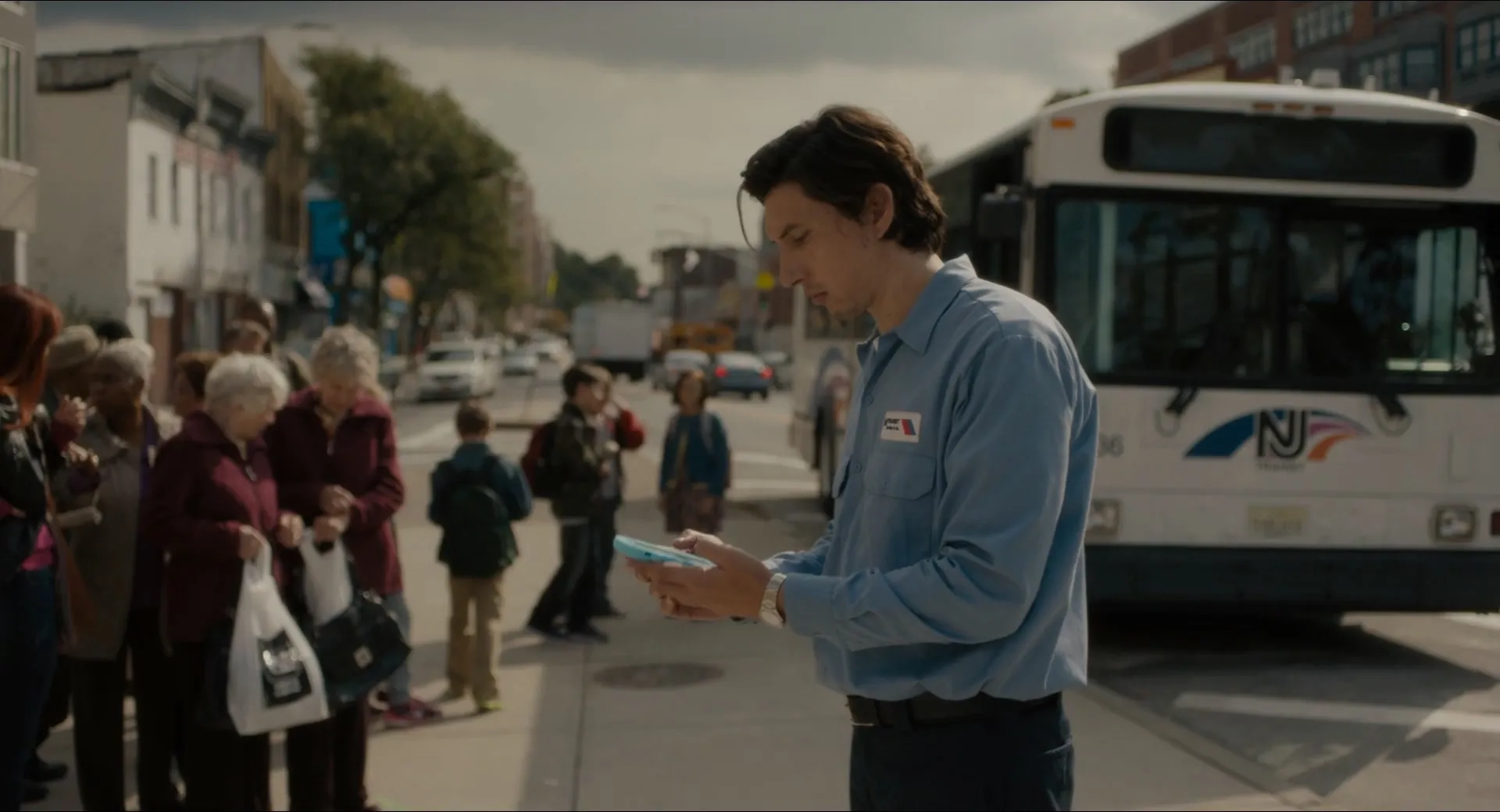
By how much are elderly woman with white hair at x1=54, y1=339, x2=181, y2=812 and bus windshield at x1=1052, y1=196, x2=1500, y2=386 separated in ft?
15.7

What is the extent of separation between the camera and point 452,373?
4756 centimetres

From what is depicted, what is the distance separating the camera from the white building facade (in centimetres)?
3341

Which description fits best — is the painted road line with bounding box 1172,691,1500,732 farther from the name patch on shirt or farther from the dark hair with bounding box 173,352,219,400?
the name patch on shirt

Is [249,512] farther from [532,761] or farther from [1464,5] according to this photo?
[1464,5]

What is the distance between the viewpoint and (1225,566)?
8.56 m

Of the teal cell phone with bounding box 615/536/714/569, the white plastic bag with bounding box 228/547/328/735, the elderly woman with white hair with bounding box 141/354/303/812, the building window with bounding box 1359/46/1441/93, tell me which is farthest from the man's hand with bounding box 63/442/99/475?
the building window with bounding box 1359/46/1441/93

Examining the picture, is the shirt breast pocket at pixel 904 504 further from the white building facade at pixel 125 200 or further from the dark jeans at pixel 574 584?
the white building facade at pixel 125 200

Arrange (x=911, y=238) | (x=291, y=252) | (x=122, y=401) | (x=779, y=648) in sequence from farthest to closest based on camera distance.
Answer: (x=291, y=252) → (x=779, y=648) → (x=122, y=401) → (x=911, y=238)

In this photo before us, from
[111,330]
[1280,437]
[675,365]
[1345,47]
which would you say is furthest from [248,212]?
[1345,47]

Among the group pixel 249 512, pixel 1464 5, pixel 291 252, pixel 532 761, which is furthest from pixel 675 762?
pixel 291 252

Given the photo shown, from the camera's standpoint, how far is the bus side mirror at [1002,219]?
8516 millimetres

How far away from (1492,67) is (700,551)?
85.4 inches

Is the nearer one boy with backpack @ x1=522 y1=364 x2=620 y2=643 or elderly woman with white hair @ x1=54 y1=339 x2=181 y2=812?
elderly woman with white hair @ x1=54 y1=339 x2=181 y2=812

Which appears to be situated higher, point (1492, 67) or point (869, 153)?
point (1492, 67)
